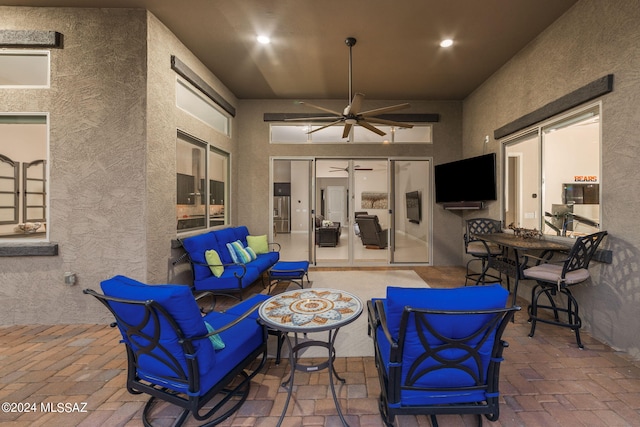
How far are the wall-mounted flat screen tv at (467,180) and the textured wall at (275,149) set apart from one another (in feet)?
1.75

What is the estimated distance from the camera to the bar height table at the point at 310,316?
5.48 ft

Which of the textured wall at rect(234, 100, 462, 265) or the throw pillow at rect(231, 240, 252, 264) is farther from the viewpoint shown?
the textured wall at rect(234, 100, 462, 265)

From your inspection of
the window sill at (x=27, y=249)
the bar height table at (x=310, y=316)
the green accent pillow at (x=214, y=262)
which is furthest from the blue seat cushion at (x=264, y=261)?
the window sill at (x=27, y=249)

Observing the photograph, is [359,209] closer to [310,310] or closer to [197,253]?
[197,253]

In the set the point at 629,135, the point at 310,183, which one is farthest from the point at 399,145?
the point at 629,135

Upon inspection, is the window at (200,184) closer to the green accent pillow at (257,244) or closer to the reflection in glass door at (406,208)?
the green accent pillow at (257,244)

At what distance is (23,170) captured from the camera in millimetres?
3070

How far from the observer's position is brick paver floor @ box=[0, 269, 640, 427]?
169 cm

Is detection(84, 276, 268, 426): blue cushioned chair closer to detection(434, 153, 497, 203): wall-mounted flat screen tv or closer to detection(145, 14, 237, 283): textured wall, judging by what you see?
detection(145, 14, 237, 283): textured wall

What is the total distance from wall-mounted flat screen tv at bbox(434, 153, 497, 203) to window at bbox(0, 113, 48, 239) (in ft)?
19.5

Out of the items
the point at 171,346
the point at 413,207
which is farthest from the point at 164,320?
the point at 413,207

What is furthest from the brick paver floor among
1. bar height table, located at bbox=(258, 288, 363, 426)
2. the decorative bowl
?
the decorative bowl

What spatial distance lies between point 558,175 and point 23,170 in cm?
649

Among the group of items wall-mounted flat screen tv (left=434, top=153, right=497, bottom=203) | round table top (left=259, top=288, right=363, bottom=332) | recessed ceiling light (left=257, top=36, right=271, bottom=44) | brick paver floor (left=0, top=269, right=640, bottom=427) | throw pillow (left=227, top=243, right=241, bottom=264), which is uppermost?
recessed ceiling light (left=257, top=36, right=271, bottom=44)
